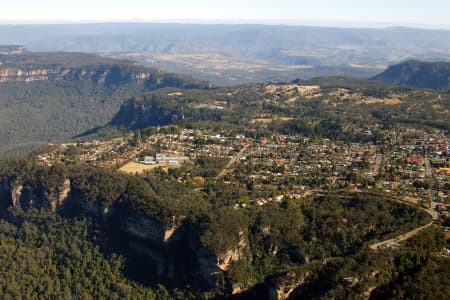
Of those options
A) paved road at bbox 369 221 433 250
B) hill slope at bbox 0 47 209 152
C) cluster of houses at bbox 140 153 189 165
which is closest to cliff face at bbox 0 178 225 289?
cluster of houses at bbox 140 153 189 165

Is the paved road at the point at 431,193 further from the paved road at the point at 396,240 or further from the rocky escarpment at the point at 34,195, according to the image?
the rocky escarpment at the point at 34,195

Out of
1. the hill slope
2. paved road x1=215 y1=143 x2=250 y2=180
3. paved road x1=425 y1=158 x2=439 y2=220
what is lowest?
the hill slope

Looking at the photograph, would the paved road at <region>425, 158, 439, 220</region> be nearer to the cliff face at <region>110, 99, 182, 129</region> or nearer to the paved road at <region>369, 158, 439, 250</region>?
the paved road at <region>369, 158, 439, 250</region>

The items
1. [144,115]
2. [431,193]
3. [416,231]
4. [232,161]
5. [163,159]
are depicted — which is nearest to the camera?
[416,231]

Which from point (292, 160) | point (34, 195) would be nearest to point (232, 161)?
point (292, 160)

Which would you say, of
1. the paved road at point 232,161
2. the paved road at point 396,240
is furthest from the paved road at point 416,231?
the paved road at point 232,161

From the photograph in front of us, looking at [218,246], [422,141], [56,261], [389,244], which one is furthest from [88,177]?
[422,141]

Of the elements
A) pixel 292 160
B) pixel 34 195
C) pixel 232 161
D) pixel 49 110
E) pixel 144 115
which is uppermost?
pixel 292 160

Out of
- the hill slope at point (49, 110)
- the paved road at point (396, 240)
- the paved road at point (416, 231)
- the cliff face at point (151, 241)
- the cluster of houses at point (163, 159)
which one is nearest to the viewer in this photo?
the paved road at point (396, 240)

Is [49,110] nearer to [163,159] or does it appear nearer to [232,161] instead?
[163,159]

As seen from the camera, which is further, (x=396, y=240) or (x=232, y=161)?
(x=232, y=161)

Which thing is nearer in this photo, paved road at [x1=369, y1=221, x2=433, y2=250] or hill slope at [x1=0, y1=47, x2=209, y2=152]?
paved road at [x1=369, y1=221, x2=433, y2=250]
